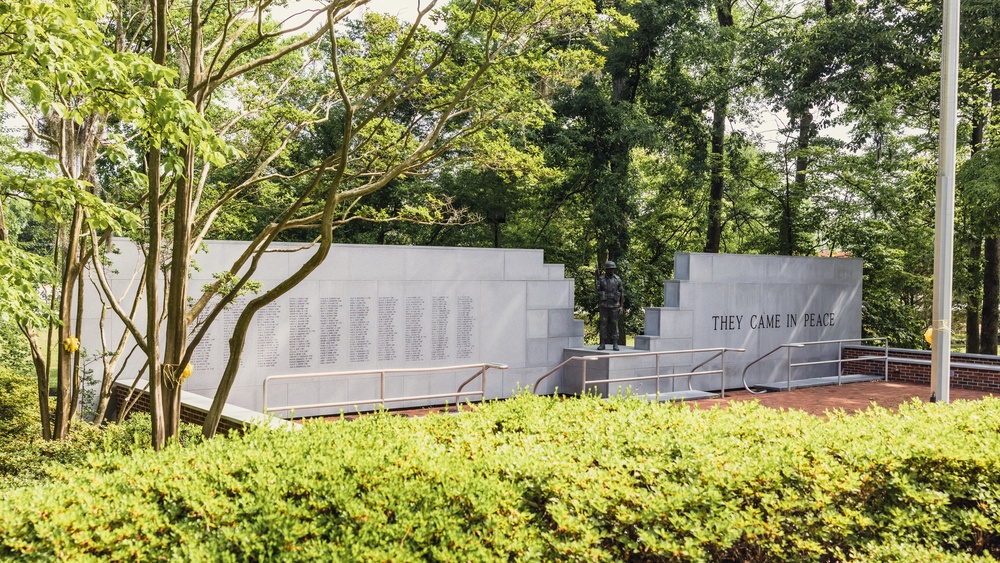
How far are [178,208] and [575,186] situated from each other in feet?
49.9

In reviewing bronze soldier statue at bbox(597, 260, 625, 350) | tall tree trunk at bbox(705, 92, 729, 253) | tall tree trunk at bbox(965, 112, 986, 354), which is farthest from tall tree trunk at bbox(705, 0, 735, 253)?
bronze soldier statue at bbox(597, 260, 625, 350)

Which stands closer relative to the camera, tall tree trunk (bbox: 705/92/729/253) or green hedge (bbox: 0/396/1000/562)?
green hedge (bbox: 0/396/1000/562)

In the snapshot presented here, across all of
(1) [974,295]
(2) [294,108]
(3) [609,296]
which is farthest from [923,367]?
(2) [294,108]

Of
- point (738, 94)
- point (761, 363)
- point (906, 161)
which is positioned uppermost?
point (738, 94)

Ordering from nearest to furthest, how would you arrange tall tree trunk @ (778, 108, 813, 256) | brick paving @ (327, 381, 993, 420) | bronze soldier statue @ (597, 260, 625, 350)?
brick paving @ (327, 381, 993, 420) < bronze soldier statue @ (597, 260, 625, 350) < tall tree trunk @ (778, 108, 813, 256)

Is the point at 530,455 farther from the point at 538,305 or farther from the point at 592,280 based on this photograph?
the point at 592,280

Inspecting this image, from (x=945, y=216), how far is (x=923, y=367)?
31.1ft

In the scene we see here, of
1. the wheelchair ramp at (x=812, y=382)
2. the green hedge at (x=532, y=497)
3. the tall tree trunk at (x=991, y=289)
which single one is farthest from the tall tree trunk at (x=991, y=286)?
the green hedge at (x=532, y=497)

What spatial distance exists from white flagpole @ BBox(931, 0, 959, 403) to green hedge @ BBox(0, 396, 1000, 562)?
12.9 feet

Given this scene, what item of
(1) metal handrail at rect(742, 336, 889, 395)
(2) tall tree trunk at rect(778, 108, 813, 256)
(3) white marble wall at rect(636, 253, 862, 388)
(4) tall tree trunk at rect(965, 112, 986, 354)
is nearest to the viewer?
(1) metal handrail at rect(742, 336, 889, 395)

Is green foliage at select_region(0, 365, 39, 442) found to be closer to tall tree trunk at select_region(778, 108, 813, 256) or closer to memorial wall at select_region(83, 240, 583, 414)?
memorial wall at select_region(83, 240, 583, 414)

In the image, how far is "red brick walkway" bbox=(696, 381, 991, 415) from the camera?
45.5ft

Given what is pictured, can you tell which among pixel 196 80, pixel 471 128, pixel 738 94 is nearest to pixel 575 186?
pixel 738 94

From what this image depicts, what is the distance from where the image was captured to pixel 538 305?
52.0 feet
